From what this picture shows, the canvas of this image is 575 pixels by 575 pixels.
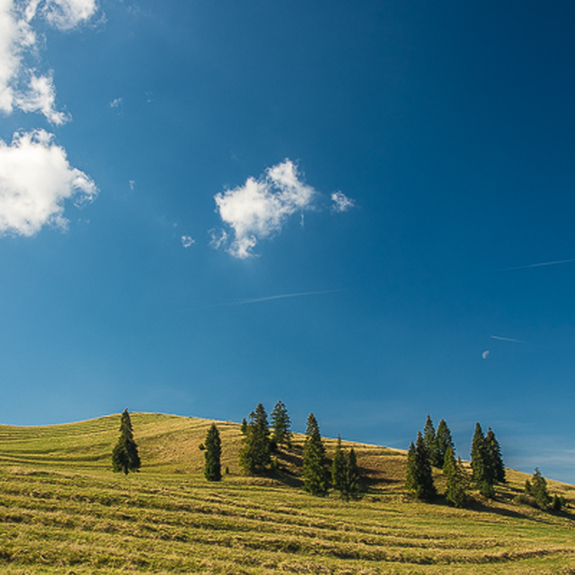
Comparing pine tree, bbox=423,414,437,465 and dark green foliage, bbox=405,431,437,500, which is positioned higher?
pine tree, bbox=423,414,437,465

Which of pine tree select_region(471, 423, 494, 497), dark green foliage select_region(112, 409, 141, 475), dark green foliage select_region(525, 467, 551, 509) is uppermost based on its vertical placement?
dark green foliage select_region(112, 409, 141, 475)

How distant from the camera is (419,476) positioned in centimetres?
7169

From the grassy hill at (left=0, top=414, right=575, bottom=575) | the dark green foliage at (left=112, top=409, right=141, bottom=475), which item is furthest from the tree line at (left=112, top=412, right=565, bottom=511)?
the grassy hill at (left=0, top=414, right=575, bottom=575)

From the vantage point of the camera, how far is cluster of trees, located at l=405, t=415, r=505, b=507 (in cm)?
6900

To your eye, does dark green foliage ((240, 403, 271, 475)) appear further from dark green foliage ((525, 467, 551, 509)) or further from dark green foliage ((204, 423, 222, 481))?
dark green foliage ((525, 467, 551, 509))

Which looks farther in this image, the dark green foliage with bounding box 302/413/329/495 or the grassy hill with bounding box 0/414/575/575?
the dark green foliage with bounding box 302/413/329/495

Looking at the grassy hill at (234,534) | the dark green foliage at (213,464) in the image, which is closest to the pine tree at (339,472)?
the grassy hill at (234,534)

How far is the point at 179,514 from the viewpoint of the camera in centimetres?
3108

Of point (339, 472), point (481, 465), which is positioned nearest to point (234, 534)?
point (339, 472)

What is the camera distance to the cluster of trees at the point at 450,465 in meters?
69.0

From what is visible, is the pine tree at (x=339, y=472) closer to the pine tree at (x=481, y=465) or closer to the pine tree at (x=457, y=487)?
the pine tree at (x=457, y=487)

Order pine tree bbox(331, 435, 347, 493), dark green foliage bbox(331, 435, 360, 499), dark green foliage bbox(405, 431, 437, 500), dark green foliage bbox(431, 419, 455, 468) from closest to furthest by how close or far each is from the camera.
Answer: dark green foliage bbox(331, 435, 360, 499), pine tree bbox(331, 435, 347, 493), dark green foliage bbox(405, 431, 437, 500), dark green foliage bbox(431, 419, 455, 468)

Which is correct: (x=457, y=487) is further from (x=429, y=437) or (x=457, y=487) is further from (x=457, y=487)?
(x=429, y=437)

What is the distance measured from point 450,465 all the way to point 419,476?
9020 mm
